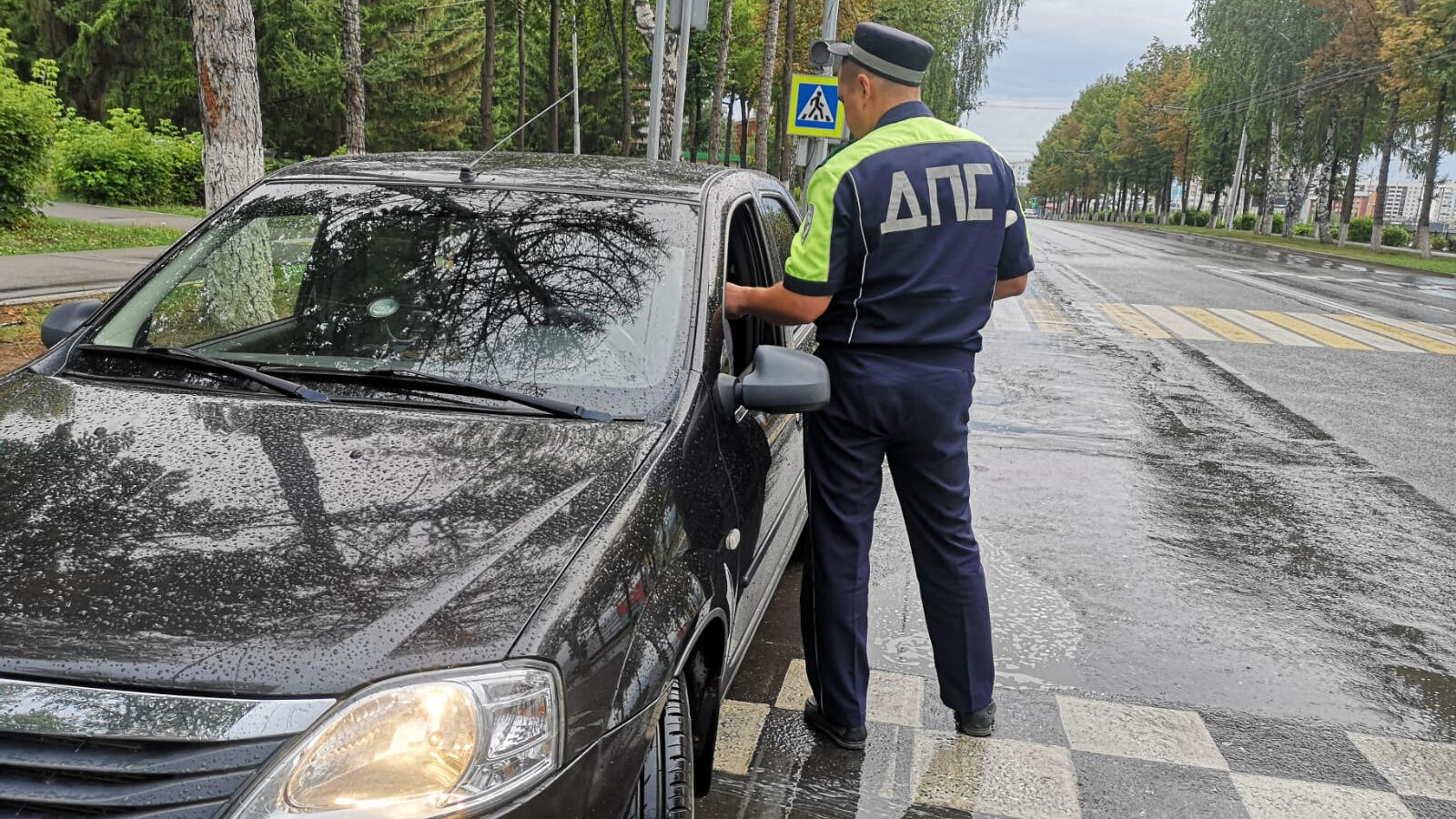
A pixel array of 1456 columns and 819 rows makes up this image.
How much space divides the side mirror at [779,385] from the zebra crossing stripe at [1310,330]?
12029 mm

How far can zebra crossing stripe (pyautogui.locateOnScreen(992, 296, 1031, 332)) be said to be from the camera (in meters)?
14.2

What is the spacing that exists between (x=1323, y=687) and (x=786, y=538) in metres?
2.02

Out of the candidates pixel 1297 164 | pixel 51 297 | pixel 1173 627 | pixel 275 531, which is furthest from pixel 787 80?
pixel 1297 164

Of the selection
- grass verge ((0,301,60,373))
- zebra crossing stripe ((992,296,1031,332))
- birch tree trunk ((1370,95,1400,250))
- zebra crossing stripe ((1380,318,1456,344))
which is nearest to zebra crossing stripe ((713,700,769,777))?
grass verge ((0,301,60,373))

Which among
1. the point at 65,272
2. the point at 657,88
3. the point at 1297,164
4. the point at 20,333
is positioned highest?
the point at 1297,164

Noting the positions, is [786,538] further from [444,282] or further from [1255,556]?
[1255,556]

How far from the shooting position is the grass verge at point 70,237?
49.3 feet

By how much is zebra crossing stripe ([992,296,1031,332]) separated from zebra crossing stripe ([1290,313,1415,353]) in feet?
12.6

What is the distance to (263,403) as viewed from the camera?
257cm

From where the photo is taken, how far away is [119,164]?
2519 centimetres

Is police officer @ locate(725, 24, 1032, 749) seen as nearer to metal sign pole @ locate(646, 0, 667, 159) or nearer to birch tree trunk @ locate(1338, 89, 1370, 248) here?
metal sign pole @ locate(646, 0, 667, 159)

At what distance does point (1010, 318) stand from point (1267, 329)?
3.21m

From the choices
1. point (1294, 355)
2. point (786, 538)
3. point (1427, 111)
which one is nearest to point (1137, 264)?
point (1294, 355)

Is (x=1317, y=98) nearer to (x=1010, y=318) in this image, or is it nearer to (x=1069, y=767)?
(x=1010, y=318)
